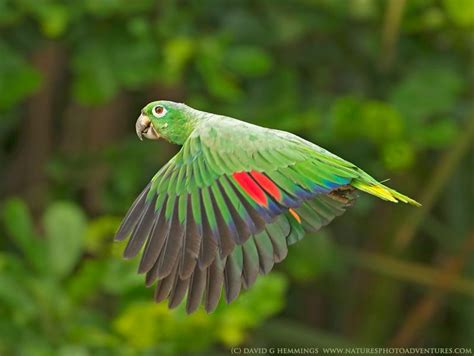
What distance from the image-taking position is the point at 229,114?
13.0 feet

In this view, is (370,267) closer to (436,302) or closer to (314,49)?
(436,302)

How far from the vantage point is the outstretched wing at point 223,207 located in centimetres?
211

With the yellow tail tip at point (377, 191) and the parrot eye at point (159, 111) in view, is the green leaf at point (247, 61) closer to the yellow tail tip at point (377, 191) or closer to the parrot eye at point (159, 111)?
the parrot eye at point (159, 111)

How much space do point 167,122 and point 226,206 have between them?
38cm

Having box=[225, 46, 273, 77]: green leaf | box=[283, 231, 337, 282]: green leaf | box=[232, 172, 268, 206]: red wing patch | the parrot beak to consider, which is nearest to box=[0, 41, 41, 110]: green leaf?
box=[225, 46, 273, 77]: green leaf

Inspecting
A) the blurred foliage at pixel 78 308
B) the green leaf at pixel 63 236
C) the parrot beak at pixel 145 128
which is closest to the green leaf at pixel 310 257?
the blurred foliage at pixel 78 308

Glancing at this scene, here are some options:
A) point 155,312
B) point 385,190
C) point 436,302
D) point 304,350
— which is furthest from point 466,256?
point 385,190

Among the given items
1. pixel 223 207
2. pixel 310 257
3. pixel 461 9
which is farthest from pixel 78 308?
pixel 223 207

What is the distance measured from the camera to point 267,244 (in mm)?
2277

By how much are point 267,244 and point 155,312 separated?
143 cm

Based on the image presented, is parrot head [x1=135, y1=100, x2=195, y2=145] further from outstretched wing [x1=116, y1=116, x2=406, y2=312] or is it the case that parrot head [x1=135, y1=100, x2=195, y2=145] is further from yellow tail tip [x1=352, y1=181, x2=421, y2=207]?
yellow tail tip [x1=352, y1=181, x2=421, y2=207]

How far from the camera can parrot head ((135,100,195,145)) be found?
245 cm

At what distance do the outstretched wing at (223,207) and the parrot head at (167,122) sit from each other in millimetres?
100

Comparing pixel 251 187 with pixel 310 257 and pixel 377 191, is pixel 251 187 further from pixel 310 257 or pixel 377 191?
pixel 310 257
